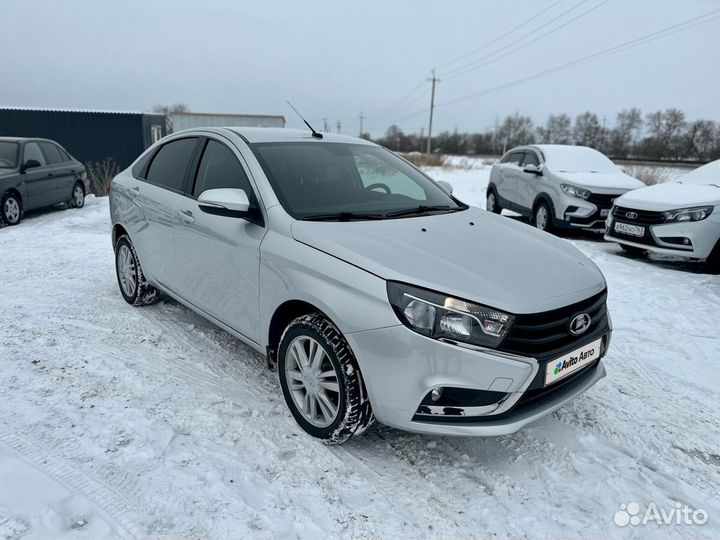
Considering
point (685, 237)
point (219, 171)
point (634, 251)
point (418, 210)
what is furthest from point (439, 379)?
point (634, 251)

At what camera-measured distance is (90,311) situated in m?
4.79

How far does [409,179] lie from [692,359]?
8.78 ft

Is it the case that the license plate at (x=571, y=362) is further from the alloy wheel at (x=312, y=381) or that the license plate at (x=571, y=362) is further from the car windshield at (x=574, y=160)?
the car windshield at (x=574, y=160)

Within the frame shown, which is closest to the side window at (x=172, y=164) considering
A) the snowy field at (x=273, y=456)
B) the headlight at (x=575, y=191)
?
the snowy field at (x=273, y=456)

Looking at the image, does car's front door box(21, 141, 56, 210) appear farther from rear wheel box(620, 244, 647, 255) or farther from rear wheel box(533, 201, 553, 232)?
rear wheel box(620, 244, 647, 255)

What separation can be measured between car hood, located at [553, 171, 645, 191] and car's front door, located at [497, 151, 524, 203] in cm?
138

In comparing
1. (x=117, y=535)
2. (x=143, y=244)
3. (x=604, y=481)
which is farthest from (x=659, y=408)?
(x=143, y=244)

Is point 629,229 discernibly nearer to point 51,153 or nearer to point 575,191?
point 575,191

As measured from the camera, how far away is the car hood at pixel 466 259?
2406 millimetres

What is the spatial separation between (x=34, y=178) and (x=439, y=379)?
1026 cm

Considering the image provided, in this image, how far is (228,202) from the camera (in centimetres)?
302

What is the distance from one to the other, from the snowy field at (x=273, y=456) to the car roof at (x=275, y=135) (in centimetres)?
162

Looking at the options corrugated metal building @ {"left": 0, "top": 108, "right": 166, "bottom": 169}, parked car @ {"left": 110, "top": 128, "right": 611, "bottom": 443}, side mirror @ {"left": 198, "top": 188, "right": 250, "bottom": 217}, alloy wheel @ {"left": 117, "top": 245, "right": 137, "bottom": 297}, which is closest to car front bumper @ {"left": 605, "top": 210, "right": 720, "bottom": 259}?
parked car @ {"left": 110, "top": 128, "right": 611, "bottom": 443}

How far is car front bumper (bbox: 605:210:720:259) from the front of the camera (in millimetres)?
6508
